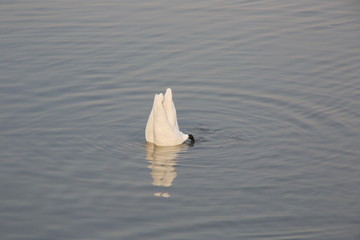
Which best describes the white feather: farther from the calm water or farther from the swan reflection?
the calm water

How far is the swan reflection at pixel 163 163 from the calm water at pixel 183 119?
0.14ft

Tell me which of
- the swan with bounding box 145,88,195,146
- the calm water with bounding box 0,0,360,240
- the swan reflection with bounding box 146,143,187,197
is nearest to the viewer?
the calm water with bounding box 0,0,360,240

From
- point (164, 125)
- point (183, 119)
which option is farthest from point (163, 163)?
point (183, 119)

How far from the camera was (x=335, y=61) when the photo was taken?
19.6m

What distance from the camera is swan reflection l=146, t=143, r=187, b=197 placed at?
13.9m

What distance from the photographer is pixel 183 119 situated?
16891 mm

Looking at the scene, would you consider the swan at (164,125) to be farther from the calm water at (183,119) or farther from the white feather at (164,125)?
the calm water at (183,119)

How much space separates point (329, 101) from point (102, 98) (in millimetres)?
5429

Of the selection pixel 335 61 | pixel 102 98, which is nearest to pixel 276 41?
pixel 335 61

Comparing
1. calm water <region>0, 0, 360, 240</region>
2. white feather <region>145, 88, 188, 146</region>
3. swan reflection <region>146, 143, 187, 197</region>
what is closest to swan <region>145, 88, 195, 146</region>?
white feather <region>145, 88, 188, 146</region>

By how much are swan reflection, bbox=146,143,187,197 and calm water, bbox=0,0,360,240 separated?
0.04 m

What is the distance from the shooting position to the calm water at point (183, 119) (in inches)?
485

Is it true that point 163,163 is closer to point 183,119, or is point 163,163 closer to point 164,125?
point 164,125

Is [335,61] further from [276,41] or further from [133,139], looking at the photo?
[133,139]
